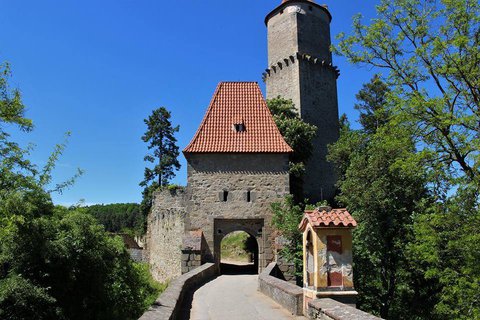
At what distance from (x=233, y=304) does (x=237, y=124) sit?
11.4m

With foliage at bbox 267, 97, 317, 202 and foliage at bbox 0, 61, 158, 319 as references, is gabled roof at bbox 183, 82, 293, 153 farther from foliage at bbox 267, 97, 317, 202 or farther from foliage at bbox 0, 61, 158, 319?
foliage at bbox 0, 61, 158, 319

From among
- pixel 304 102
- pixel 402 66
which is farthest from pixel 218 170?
pixel 304 102

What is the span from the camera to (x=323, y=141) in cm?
3309

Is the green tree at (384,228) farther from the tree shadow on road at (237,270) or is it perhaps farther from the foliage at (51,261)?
the foliage at (51,261)

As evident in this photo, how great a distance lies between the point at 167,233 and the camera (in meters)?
24.0

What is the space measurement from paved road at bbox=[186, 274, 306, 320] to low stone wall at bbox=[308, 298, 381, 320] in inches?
23.3

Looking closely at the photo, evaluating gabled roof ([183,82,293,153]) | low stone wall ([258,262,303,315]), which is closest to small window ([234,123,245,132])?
gabled roof ([183,82,293,153])

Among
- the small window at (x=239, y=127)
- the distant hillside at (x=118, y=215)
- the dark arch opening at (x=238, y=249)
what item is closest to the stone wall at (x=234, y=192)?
the small window at (x=239, y=127)

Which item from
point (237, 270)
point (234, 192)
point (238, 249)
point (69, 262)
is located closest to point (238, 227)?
point (234, 192)

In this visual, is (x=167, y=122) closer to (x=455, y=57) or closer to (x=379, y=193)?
(x=379, y=193)

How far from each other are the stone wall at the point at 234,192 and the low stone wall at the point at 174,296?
3.06 m

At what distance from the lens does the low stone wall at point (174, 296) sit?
6625mm

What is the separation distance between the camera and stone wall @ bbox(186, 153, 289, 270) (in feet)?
62.7

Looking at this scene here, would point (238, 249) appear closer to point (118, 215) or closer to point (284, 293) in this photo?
point (284, 293)
